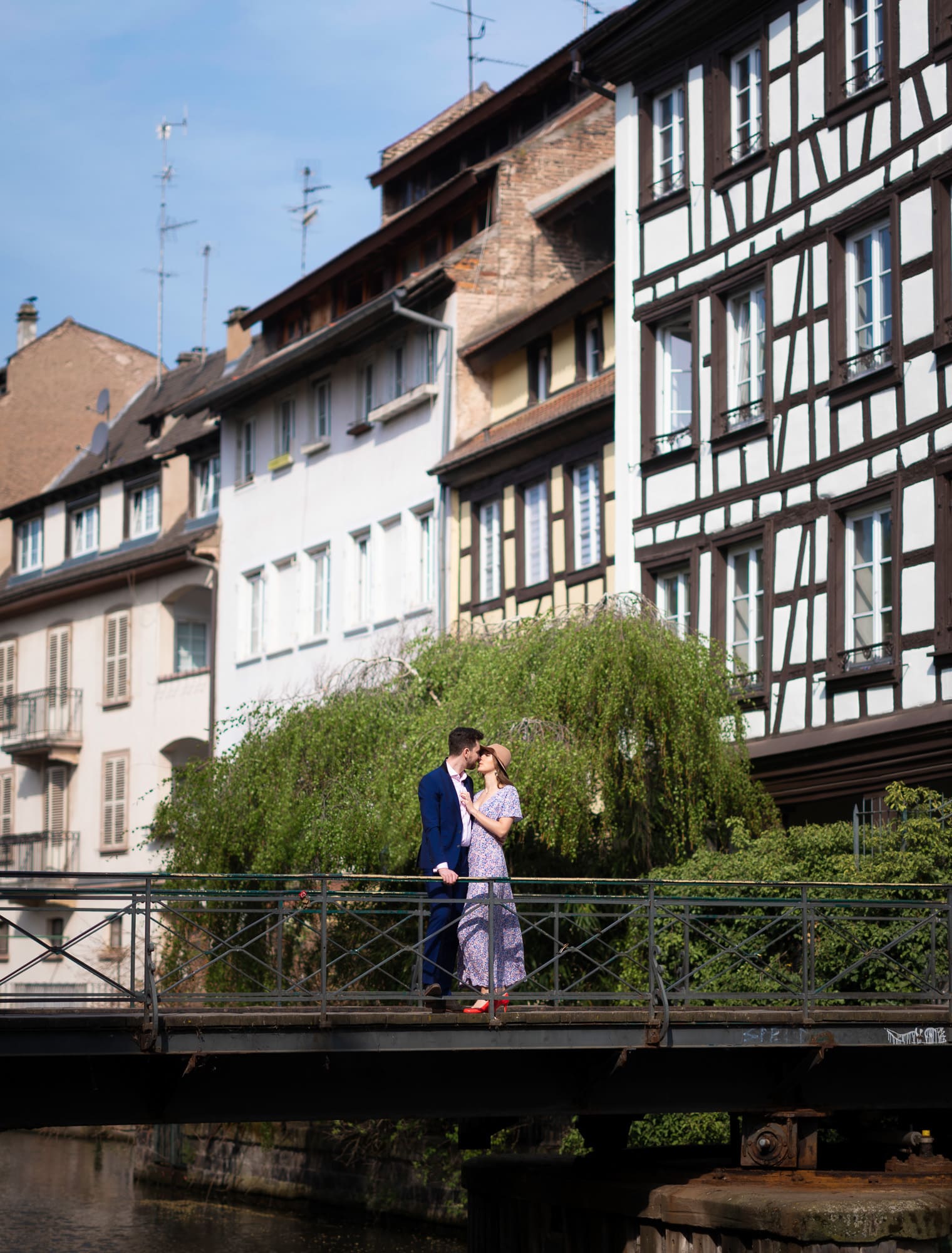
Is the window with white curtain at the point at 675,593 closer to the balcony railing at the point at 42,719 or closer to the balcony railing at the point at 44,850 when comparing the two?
the balcony railing at the point at 44,850

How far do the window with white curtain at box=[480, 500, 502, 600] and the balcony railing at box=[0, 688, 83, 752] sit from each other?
15734mm

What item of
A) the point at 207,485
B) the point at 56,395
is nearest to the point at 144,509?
the point at 207,485

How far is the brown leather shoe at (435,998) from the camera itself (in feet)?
42.3

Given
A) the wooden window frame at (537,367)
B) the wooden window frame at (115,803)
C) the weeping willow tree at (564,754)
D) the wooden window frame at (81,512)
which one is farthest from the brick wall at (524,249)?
the wooden window frame at (81,512)

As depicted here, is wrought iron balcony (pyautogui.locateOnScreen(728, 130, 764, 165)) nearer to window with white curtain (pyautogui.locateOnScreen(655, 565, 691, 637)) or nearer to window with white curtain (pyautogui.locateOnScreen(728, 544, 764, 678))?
window with white curtain (pyautogui.locateOnScreen(728, 544, 764, 678))

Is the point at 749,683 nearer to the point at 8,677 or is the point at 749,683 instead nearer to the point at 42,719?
the point at 42,719

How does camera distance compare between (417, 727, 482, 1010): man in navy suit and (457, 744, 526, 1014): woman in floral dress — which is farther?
(457, 744, 526, 1014): woman in floral dress

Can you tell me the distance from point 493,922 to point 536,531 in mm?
16353

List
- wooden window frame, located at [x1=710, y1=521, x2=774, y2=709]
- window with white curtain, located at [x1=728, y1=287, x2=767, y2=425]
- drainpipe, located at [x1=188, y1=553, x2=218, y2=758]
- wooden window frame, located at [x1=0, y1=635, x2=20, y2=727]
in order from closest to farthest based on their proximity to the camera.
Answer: wooden window frame, located at [x1=710, y1=521, x2=774, y2=709] → window with white curtain, located at [x1=728, y1=287, x2=767, y2=425] → drainpipe, located at [x1=188, y1=553, x2=218, y2=758] → wooden window frame, located at [x1=0, y1=635, x2=20, y2=727]

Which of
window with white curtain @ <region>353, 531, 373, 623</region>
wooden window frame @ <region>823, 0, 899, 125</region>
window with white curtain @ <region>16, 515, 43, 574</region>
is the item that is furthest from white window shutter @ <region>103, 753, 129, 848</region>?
wooden window frame @ <region>823, 0, 899, 125</region>

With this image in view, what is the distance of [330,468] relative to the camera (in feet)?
115

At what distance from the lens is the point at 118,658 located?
42.3 metres

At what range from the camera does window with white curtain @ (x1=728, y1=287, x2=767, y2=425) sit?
23.9m

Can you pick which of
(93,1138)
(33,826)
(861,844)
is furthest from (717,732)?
(33,826)
